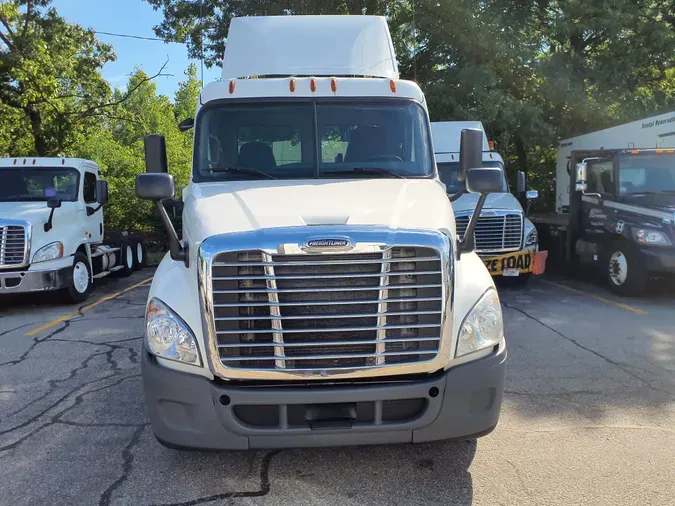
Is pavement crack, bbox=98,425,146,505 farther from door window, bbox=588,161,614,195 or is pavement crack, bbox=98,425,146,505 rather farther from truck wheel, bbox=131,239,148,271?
truck wheel, bbox=131,239,148,271

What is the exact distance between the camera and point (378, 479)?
368 cm

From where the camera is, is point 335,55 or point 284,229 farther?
point 335,55

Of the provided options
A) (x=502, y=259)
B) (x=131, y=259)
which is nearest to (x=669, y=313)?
(x=502, y=259)

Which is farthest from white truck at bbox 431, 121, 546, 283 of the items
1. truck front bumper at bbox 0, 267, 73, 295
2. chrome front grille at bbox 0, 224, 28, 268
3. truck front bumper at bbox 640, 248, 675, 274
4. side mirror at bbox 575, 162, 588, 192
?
chrome front grille at bbox 0, 224, 28, 268

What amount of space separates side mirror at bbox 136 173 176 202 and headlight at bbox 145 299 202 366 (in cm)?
94

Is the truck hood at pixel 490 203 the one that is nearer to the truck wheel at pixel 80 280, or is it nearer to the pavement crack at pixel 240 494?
the truck wheel at pixel 80 280

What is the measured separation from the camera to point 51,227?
9.47m

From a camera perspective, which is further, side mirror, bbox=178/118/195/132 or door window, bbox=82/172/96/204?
door window, bbox=82/172/96/204

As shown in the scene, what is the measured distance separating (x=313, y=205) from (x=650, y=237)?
278 inches

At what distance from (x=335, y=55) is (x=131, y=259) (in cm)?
883

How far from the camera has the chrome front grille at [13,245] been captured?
8.92m

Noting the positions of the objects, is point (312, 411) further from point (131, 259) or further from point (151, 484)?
point (131, 259)

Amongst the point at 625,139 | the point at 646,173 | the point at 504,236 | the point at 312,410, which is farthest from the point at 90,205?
the point at 625,139

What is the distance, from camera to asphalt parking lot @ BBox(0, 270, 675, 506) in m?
3.54
